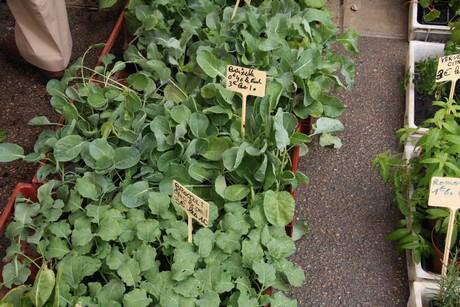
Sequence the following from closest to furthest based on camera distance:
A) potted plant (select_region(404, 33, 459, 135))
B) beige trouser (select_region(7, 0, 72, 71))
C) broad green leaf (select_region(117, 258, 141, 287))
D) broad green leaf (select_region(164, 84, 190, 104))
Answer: broad green leaf (select_region(117, 258, 141, 287)) < broad green leaf (select_region(164, 84, 190, 104)) < potted plant (select_region(404, 33, 459, 135)) < beige trouser (select_region(7, 0, 72, 71))

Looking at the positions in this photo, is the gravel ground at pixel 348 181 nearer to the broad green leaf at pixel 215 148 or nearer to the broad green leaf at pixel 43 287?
the broad green leaf at pixel 215 148

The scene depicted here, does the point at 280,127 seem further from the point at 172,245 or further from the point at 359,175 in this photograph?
the point at 359,175

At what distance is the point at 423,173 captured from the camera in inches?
79.5

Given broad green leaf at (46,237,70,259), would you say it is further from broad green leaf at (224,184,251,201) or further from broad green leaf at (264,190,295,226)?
broad green leaf at (264,190,295,226)

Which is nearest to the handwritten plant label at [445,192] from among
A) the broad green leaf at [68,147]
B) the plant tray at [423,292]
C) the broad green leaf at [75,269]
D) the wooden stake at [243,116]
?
the plant tray at [423,292]

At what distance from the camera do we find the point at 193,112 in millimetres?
2027

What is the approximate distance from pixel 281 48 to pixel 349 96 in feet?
2.27

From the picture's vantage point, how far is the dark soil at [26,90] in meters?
2.51

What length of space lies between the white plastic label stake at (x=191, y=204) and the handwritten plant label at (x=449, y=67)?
1.04 m

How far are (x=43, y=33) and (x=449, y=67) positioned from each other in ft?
5.89

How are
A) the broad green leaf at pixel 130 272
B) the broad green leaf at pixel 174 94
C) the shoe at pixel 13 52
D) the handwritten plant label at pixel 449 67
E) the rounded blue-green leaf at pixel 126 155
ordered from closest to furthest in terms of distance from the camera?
the broad green leaf at pixel 130 272 → the rounded blue-green leaf at pixel 126 155 → the handwritten plant label at pixel 449 67 → the broad green leaf at pixel 174 94 → the shoe at pixel 13 52

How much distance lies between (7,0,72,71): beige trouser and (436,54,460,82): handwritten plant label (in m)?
1.69

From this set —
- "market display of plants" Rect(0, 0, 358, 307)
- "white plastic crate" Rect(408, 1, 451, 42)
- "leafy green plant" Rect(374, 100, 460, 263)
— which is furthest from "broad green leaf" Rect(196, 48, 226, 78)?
"white plastic crate" Rect(408, 1, 451, 42)

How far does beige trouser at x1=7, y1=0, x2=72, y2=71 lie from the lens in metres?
2.55
